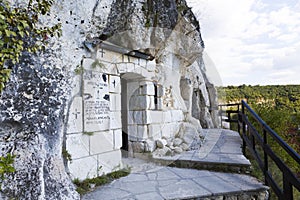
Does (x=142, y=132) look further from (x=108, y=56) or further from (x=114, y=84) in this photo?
(x=108, y=56)

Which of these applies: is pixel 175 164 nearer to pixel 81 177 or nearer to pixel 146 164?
pixel 146 164

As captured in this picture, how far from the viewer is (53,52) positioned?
70.7 inches

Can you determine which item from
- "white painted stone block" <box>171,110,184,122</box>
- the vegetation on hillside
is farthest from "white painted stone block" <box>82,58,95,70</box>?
the vegetation on hillside

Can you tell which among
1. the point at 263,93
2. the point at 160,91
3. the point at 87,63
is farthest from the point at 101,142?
the point at 263,93

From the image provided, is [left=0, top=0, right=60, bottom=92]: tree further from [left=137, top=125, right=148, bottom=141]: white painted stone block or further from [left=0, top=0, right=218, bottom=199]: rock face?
[left=137, top=125, right=148, bottom=141]: white painted stone block

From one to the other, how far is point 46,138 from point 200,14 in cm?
565

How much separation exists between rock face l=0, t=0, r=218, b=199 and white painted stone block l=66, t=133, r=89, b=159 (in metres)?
0.01

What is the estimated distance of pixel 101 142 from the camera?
2857mm

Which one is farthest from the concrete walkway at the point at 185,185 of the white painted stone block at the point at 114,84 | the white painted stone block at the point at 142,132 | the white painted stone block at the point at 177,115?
the white painted stone block at the point at 177,115

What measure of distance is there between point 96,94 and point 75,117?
1.55 ft

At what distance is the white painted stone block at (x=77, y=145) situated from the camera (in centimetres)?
244

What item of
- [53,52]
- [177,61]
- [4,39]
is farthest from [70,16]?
[177,61]

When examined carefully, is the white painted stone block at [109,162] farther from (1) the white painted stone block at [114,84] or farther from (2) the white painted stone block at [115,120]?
(1) the white painted stone block at [114,84]

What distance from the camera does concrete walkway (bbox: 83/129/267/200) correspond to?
214 cm
